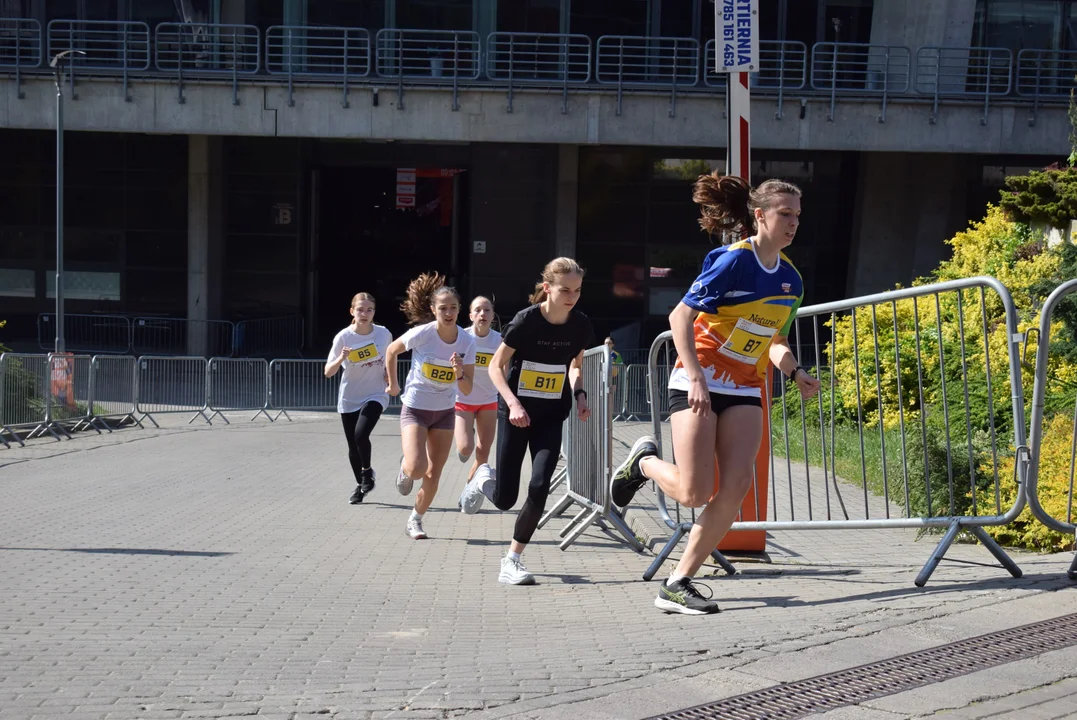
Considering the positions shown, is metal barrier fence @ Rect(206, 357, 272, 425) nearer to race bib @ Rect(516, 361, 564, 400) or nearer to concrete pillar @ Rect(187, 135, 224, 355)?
concrete pillar @ Rect(187, 135, 224, 355)

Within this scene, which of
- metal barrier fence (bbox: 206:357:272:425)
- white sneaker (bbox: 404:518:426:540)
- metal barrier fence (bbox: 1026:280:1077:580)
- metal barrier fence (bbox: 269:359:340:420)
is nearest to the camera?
metal barrier fence (bbox: 1026:280:1077:580)

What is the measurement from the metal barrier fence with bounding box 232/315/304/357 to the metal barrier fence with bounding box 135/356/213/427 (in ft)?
24.1

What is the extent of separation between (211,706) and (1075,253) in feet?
27.3

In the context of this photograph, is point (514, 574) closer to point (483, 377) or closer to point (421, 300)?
point (483, 377)

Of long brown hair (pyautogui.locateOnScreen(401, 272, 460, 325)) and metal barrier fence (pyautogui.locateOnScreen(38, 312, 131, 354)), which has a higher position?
long brown hair (pyautogui.locateOnScreen(401, 272, 460, 325))

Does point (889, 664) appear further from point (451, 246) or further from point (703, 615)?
point (451, 246)

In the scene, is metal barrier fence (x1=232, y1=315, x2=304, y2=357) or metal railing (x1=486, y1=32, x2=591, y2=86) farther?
metal barrier fence (x1=232, y1=315, x2=304, y2=357)

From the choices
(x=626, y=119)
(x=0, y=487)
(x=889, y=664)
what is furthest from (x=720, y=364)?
(x=626, y=119)

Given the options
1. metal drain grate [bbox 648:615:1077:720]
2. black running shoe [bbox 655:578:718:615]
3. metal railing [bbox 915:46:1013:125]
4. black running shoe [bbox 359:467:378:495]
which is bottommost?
black running shoe [bbox 359:467:378:495]

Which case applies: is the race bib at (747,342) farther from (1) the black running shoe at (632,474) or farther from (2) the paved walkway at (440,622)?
(2) the paved walkway at (440,622)

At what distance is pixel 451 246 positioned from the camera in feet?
111

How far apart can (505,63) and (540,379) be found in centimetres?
2100

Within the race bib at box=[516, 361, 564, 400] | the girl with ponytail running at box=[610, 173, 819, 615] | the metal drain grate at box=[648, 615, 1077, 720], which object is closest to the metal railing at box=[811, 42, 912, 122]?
the race bib at box=[516, 361, 564, 400]

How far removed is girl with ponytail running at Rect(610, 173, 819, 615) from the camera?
219 inches
